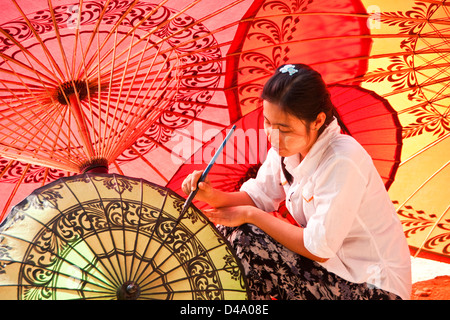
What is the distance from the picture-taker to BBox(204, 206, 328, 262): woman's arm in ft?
7.83

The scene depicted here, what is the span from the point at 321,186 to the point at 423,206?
1.83 meters

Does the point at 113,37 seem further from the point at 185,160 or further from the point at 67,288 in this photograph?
the point at 67,288

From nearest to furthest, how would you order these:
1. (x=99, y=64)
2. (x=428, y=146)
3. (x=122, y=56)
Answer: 1. (x=99, y=64)
2. (x=122, y=56)
3. (x=428, y=146)

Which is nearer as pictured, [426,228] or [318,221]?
[318,221]

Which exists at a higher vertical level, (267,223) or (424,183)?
(424,183)

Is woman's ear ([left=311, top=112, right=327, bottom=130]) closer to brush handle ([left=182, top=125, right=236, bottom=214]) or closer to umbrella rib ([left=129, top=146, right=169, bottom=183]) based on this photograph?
brush handle ([left=182, top=125, right=236, bottom=214])

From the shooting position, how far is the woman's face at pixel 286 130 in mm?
2318

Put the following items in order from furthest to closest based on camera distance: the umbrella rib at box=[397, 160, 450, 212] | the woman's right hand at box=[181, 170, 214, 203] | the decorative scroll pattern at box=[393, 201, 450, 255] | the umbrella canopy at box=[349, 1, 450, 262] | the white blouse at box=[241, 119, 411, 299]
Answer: the decorative scroll pattern at box=[393, 201, 450, 255] < the umbrella rib at box=[397, 160, 450, 212] < the umbrella canopy at box=[349, 1, 450, 262] < the woman's right hand at box=[181, 170, 214, 203] < the white blouse at box=[241, 119, 411, 299]

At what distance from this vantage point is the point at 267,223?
8.05 ft

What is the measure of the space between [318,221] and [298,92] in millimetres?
501

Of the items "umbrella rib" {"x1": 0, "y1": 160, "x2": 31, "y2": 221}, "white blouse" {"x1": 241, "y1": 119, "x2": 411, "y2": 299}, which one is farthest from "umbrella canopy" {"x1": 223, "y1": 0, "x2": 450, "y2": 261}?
"umbrella rib" {"x1": 0, "y1": 160, "x2": 31, "y2": 221}

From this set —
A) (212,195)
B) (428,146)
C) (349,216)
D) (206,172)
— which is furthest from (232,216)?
(428,146)

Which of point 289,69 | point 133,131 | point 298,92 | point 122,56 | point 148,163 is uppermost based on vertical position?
point 122,56

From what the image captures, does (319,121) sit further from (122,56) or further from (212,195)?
(122,56)
